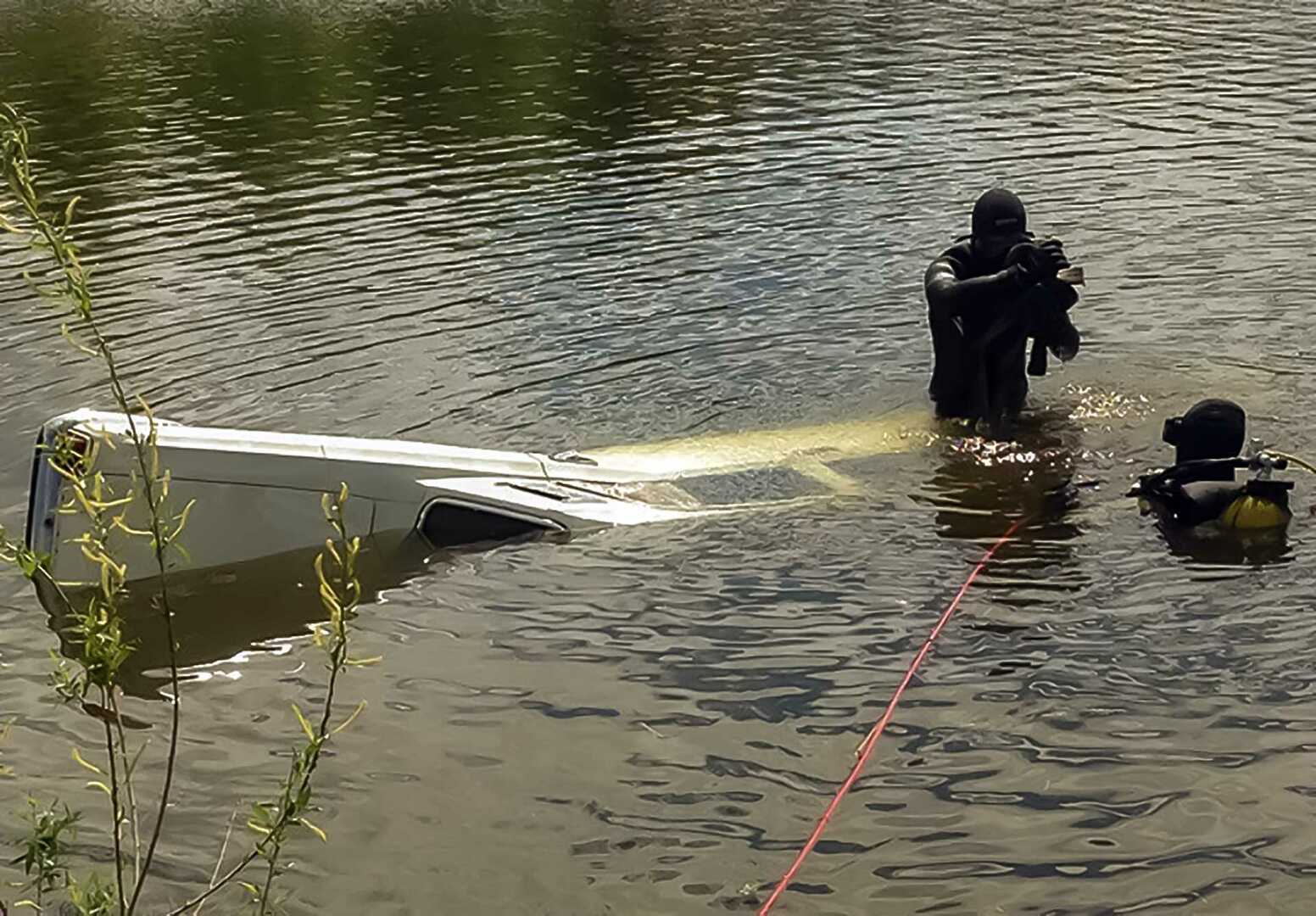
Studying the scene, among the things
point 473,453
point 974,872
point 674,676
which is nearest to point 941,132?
point 473,453

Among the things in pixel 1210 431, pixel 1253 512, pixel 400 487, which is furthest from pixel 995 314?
pixel 400 487

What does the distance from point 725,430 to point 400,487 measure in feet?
7.96

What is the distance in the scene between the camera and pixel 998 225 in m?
9.43

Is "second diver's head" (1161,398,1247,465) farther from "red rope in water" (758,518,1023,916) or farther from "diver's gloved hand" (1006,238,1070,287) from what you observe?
"diver's gloved hand" (1006,238,1070,287)

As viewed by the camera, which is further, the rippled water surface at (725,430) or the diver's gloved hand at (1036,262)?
the diver's gloved hand at (1036,262)

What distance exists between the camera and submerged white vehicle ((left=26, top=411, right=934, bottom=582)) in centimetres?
801

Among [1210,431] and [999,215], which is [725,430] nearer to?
[999,215]

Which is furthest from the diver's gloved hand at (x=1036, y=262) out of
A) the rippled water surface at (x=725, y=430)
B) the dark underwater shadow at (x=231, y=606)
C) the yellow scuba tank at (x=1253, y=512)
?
the dark underwater shadow at (x=231, y=606)

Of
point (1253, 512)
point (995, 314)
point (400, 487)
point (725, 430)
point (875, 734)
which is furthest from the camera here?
point (725, 430)

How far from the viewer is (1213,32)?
23.4 metres

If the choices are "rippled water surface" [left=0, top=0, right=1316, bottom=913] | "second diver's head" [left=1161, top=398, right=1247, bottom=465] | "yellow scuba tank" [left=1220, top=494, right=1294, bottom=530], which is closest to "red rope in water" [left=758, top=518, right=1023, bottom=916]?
Answer: "rippled water surface" [left=0, top=0, right=1316, bottom=913]

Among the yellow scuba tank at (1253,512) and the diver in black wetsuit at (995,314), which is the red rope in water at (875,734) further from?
the diver in black wetsuit at (995,314)

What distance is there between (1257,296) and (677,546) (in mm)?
5749

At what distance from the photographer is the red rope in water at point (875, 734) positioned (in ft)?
18.6
